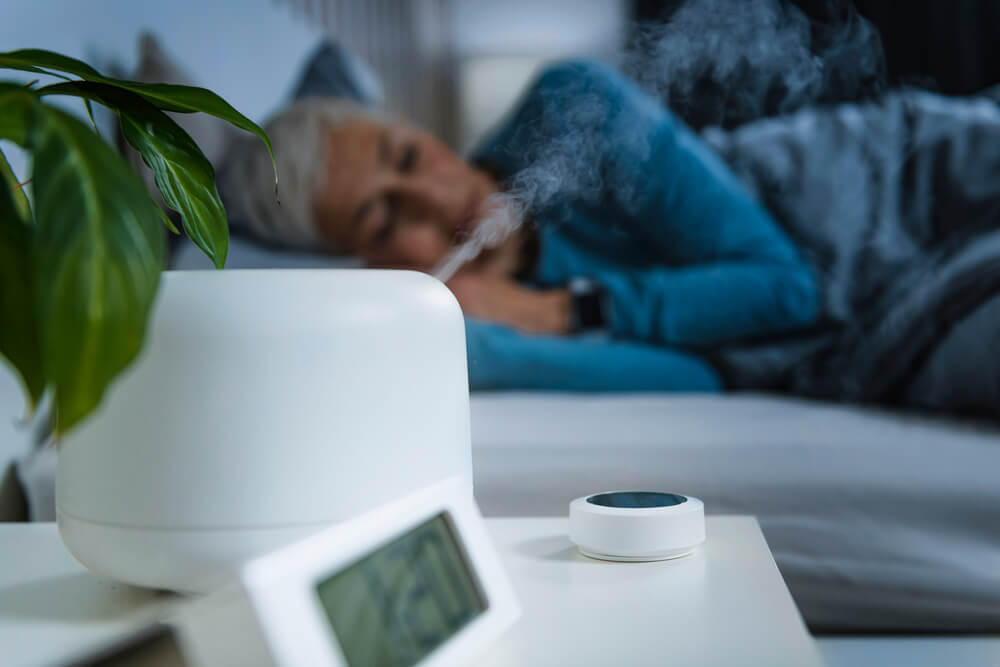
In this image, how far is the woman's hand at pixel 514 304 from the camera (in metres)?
1.39

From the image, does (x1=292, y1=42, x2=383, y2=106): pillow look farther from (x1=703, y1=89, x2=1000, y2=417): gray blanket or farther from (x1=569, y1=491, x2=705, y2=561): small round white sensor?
(x1=569, y1=491, x2=705, y2=561): small round white sensor

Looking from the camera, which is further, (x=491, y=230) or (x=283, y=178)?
(x=491, y=230)

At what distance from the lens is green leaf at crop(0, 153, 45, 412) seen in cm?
29

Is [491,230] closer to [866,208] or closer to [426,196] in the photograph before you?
[426,196]

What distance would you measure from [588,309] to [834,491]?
0.63 meters

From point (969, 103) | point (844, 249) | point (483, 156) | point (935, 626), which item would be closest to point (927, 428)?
point (935, 626)

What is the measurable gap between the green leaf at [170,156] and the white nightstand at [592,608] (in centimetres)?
20

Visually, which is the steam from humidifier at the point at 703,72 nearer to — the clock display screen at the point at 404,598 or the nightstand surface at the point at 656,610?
the nightstand surface at the point at 656,610

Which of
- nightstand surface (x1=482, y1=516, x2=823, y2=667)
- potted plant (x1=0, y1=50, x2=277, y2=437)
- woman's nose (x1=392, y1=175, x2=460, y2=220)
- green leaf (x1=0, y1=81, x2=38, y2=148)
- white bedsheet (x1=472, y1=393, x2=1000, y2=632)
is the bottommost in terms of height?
white bedsheet (x1=472, y1=393, x2=1000, y2=632)

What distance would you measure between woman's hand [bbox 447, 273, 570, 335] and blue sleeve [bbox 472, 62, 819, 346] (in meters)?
0.08

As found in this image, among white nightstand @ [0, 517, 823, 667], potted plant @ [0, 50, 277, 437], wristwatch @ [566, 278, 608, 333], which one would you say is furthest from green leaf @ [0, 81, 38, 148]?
wristwatch @ [566, 278, 608, 333]

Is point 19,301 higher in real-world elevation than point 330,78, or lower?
lower

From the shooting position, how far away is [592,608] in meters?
0.45

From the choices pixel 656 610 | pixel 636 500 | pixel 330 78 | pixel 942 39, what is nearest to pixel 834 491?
pixel 636 500
